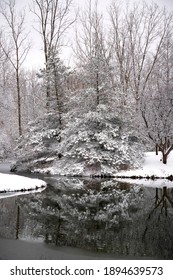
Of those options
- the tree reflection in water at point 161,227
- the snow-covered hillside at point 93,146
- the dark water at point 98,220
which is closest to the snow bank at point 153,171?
the snow-covered hillside at point 93,146

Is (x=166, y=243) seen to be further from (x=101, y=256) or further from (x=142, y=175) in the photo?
(x=142, y=175)

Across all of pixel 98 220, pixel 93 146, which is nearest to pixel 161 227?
pixel 98 220

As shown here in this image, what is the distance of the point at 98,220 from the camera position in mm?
8891

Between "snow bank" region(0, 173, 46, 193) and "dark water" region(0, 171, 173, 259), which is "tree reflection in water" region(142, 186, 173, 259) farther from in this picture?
"snow bank" region(0, 173, 46, 193)

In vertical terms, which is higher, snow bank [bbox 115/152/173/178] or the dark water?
the dark water

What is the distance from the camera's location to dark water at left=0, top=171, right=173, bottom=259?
664cm

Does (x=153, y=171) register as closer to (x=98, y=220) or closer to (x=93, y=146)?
(x=93, y=146)

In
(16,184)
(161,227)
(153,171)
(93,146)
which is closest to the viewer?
(161,227)

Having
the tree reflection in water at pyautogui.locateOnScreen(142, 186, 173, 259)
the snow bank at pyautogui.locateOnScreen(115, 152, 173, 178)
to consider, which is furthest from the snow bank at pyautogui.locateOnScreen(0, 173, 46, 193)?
the snow bank at pyautogui.locateOnScreen(115, 152, 173, 178)

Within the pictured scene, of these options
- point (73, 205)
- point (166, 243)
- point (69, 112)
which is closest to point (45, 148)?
point (69, 112)

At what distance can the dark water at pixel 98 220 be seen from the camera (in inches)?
261

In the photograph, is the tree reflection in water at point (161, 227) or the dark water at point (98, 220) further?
the dark water at point (98, 220)

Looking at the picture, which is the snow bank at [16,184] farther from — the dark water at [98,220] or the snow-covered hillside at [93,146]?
the snow-covered hillside at [93,146]
